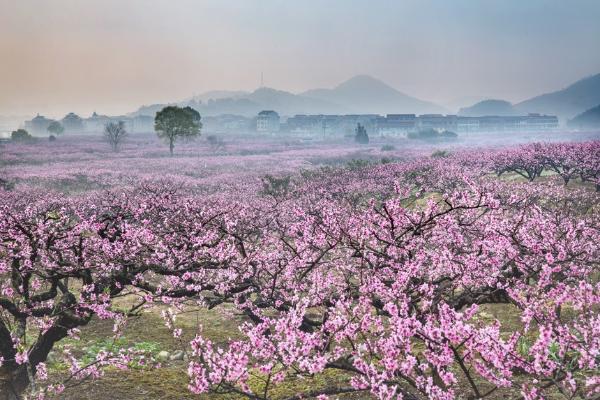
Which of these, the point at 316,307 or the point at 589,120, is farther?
the point at 589,120

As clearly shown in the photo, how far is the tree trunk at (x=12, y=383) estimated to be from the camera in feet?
23.8

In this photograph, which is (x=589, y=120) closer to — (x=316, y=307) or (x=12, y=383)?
(x=316, y=307)

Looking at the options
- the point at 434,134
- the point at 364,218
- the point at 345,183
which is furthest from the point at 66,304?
the point at 434,134

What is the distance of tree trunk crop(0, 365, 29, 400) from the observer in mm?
7262

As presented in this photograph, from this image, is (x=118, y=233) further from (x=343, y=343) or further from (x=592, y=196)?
(x=592, y=196)

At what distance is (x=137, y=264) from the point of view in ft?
26.9

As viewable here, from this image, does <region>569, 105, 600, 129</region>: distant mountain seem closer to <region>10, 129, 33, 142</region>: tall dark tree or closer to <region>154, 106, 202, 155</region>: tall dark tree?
<region>154, 106, 202, 155</region>: tall dark tree

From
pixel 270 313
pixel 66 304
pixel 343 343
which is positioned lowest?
pixel 270 313

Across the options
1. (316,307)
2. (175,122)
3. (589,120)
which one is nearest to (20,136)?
(175,122)

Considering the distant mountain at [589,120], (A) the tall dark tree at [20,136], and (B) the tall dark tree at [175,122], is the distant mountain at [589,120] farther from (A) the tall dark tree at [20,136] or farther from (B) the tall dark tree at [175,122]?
(A) the tall dark tree at [20,136]

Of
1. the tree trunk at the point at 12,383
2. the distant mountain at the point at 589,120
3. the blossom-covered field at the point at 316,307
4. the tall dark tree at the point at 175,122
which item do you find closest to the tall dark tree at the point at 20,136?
the tall dark tree at the point at 175,122

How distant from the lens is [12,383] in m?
7.33

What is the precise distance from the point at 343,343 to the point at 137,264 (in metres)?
4.43

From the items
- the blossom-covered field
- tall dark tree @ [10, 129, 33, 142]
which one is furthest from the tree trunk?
tall dark tree @ [10, 129, 33, 142]
